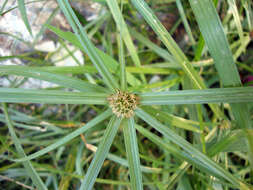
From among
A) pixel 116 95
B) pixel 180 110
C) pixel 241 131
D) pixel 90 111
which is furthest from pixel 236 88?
pixel 90 111

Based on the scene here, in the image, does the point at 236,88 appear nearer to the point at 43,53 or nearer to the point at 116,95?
the point at 116,95

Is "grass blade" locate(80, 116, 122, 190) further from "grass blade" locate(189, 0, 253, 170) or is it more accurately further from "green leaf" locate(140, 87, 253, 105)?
"grass blade" locate(189, 0, 253, 170)

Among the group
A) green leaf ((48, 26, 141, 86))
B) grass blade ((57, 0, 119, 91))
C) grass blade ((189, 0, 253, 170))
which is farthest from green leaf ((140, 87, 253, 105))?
green leaf ((48, 26, 141, 86))

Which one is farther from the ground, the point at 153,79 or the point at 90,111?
the point at 153,79

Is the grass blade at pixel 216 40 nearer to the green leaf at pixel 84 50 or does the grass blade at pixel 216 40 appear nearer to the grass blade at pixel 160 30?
the grass blade at pixel 160 30

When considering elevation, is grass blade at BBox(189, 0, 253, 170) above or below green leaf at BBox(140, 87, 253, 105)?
above

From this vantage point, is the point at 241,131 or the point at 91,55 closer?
the point at 91,55
